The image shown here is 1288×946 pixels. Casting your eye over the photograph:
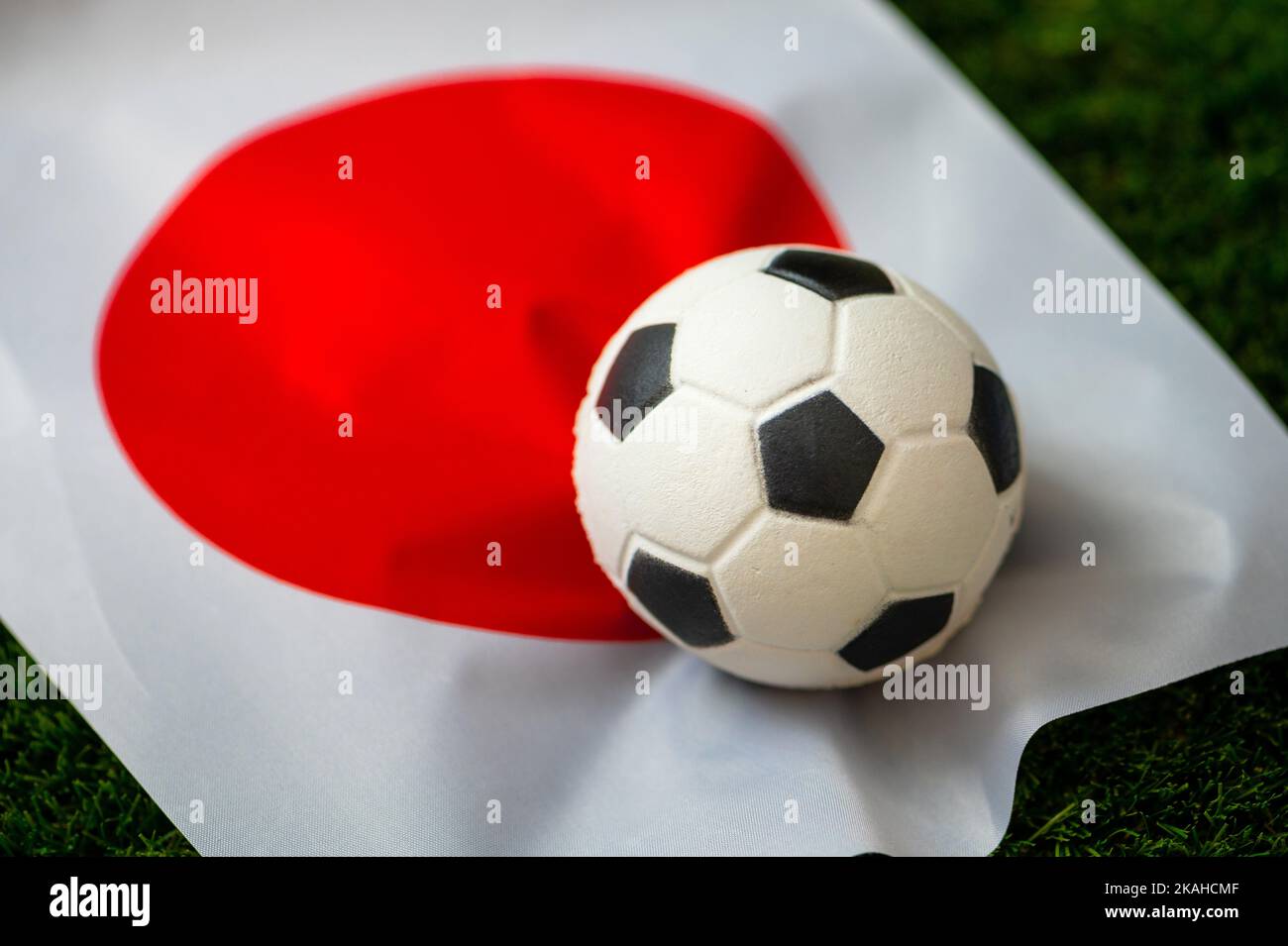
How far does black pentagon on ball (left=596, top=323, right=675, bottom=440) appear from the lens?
71.0 inches

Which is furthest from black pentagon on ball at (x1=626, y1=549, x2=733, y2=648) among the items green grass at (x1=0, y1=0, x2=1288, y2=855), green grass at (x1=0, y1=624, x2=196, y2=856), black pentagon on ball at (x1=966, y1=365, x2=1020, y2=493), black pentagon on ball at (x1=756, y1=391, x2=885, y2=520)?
green grass at (x1=0, y1=624, x2=196, y2=856)

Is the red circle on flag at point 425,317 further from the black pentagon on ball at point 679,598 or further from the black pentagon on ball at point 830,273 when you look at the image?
the black pentagon on ball at point 830,273

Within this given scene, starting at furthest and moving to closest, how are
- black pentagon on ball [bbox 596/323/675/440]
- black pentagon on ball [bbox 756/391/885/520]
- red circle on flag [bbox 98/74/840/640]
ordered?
red circle on flag [bbox 98/74/840/640] → black pentagon on ball [bbox 596/323/675/440] → black pentagon on ball [bbox 756/391/885/520]

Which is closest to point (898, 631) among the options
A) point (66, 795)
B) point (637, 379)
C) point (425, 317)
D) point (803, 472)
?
point (803, 472)

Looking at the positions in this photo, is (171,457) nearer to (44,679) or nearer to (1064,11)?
(44,679)

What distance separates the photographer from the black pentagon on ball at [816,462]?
170 centimetres

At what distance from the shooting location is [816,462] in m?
1.70

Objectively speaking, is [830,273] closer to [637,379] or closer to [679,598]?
[637,379]

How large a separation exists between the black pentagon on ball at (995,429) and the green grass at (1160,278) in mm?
479

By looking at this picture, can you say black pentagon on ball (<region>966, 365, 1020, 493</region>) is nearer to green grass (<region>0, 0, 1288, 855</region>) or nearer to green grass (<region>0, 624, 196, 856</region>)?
green grass (<region>0, 0, 1288, 855</region>)

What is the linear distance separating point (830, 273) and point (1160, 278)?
1278 millimetres

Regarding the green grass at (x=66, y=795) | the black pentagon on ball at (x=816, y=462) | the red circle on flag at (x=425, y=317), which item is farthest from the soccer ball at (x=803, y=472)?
the green grass at (x=66, y=795)
